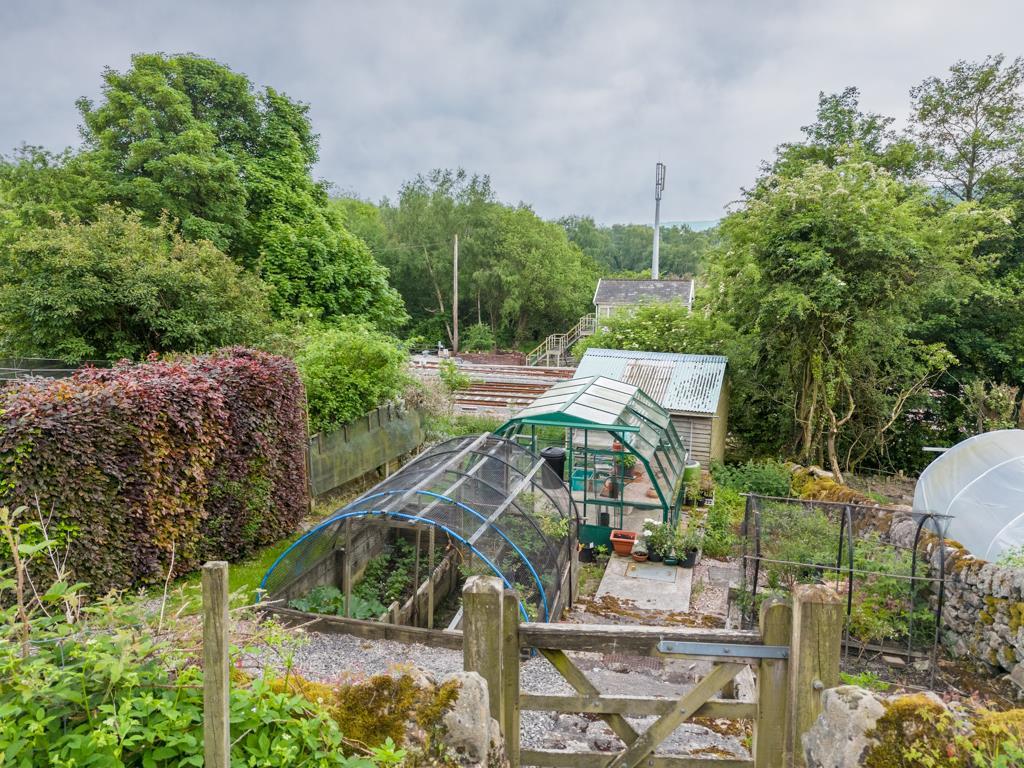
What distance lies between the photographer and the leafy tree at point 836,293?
12977 millimetres

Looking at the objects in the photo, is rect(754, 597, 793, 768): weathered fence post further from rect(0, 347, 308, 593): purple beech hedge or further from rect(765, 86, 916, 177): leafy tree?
rect(765, 86, 916, 177): leafy tree

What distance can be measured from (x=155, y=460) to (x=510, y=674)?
19.4ft

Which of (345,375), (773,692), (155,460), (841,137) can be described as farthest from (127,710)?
(841,137)

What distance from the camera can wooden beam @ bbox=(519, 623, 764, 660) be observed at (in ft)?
9.16

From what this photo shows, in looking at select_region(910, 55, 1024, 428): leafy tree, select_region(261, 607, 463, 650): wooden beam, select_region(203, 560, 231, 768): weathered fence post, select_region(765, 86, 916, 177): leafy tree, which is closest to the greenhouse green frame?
select_region(261, 607, 463, 650): wooden beam

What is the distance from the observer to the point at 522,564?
6727 mm

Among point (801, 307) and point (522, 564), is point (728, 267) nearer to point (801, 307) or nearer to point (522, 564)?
point (801, 307)

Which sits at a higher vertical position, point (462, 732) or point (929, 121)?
point (929, 121)

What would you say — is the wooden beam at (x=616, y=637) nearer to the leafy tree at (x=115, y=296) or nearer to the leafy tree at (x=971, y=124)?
the leafy tree at (x=115, y=296)

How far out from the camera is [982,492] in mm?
8062

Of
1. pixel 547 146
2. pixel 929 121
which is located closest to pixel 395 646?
pixel 929 121

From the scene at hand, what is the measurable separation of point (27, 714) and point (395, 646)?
13.6 ft

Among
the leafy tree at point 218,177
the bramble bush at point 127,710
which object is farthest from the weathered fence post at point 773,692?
the leafy tree at point 218,177

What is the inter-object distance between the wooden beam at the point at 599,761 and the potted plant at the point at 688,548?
6.53 meters
